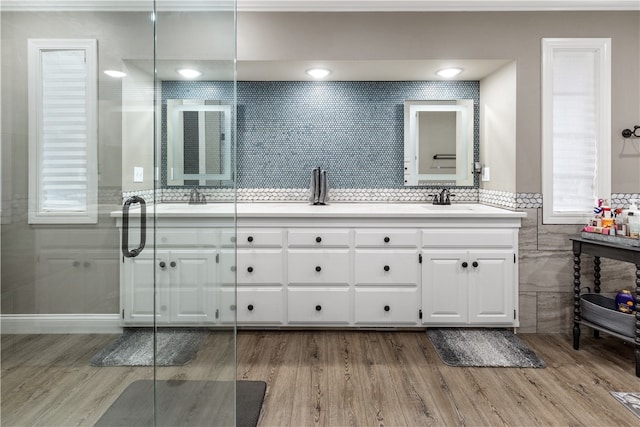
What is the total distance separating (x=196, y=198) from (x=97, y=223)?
1.14 feet

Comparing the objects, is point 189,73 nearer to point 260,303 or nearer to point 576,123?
point 260,303

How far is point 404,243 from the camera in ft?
9.66

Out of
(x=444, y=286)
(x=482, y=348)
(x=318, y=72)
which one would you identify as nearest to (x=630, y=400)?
(x=482, y=348)

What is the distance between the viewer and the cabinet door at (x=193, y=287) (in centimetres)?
124

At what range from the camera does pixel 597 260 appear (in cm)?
292

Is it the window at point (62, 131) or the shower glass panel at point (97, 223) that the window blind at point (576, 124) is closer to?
the shower glass panel at point (97, 223)

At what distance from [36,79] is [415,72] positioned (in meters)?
2.87

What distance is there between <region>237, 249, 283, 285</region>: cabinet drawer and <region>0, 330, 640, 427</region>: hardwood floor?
0.42 metres

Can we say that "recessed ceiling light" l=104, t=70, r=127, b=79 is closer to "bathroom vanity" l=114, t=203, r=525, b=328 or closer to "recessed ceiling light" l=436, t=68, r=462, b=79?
"bathroom vanity" l=114, t=203, r=525, b=328

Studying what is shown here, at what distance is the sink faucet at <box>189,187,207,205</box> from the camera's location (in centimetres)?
133

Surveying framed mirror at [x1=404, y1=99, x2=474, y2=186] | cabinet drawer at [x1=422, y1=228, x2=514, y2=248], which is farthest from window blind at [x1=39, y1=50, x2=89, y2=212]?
framed mirror at [x1=404, y1=99, x2=474, y2=186]

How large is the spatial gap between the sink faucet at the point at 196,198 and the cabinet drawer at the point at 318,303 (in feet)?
5.47

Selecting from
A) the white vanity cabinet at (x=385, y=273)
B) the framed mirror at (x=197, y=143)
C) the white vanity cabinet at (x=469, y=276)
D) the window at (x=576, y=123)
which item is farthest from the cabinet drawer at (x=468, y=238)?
the framed mirror at (x=197, y=143)

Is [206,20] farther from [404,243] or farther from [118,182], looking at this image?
[404,243]
